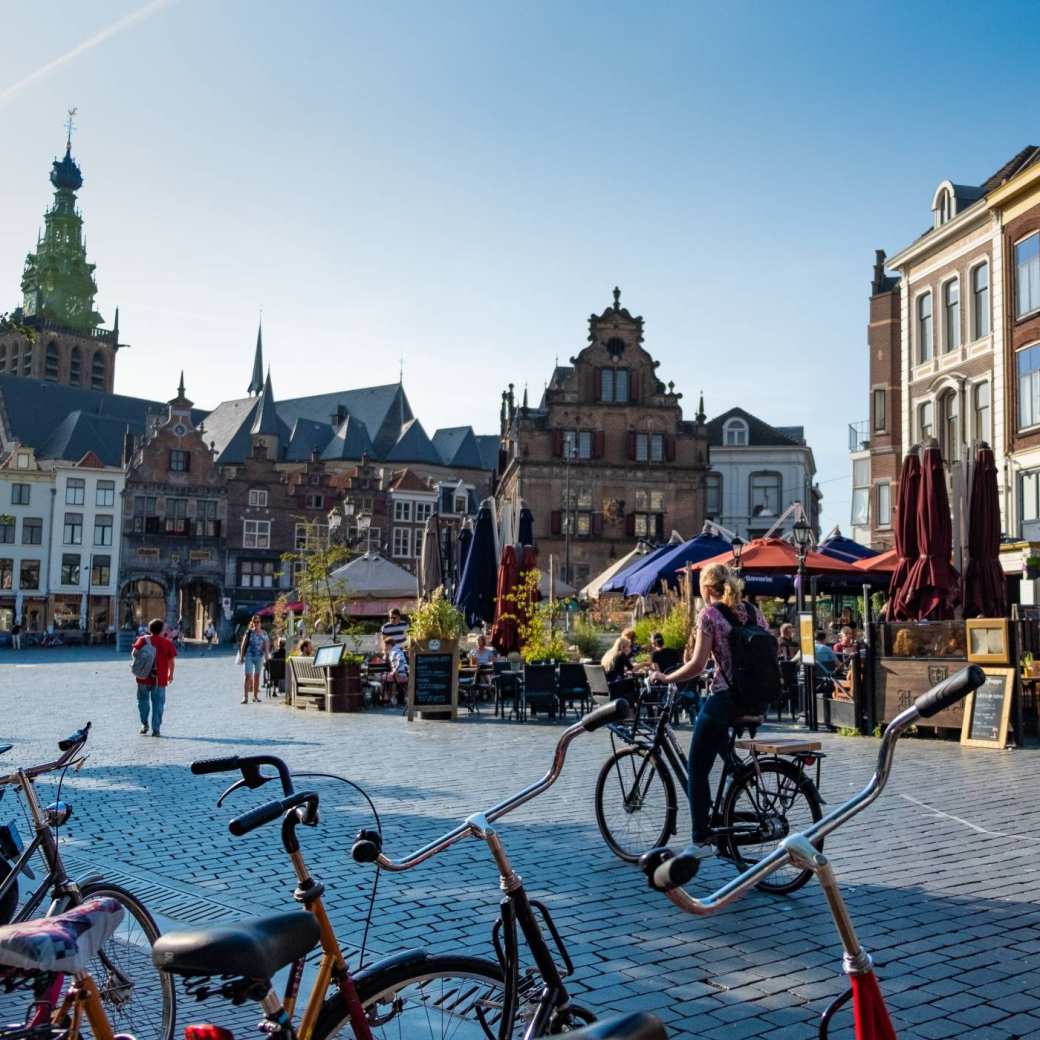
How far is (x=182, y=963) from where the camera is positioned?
7.84 ft

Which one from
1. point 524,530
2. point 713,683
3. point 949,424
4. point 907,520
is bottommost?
point 713,683

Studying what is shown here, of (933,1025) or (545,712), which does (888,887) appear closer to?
(933,1025)

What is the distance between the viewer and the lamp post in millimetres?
15445

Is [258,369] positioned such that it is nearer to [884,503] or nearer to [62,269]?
[62,269]

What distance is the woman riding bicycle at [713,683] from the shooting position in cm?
673

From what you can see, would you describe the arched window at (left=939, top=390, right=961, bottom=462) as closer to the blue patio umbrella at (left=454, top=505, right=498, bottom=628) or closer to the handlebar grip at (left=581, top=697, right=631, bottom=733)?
the blue patio umbrella at (left=454, top=505, right=498, bottom=628)

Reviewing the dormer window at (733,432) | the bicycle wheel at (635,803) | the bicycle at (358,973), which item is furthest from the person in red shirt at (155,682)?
the dormer window at (733,432)

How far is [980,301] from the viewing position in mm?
30562

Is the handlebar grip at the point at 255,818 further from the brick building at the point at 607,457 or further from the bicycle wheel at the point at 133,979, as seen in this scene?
the brick building at the point at 607,457

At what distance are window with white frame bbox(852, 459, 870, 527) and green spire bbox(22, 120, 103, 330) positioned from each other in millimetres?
86363

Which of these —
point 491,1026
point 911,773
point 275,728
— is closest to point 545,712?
point 275,728

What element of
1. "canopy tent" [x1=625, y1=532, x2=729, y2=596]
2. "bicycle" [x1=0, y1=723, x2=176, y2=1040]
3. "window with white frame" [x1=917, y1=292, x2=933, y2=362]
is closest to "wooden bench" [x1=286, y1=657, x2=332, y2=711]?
"canopy tent" [x1=625, y1=532, x2=729, y2=596]

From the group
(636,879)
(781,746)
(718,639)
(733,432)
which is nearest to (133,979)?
(636,879)

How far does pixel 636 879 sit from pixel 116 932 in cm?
383
